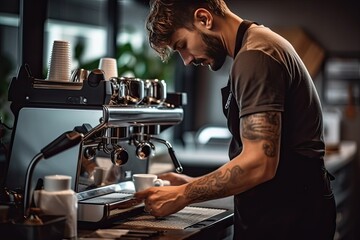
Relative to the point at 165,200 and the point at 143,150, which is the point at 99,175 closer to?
the point at 143,150

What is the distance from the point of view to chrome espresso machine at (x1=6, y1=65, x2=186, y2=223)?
2.13 m

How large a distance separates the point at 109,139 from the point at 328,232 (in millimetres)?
793

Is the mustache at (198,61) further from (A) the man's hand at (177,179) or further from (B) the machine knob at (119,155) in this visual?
(A) the man's hand at (177,179)

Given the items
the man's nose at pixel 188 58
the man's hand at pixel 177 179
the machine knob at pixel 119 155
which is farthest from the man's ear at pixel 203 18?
the man's hand at pixel 177 179

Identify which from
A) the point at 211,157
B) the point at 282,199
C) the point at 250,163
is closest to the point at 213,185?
the point at 250,163

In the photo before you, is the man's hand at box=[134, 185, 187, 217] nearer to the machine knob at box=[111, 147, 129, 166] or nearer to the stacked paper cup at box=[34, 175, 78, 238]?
the machine knob at box=[111, 147, 129, 166]

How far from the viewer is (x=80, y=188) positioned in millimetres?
2279

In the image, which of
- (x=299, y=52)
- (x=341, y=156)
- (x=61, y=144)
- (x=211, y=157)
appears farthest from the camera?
(x=299, y=52)

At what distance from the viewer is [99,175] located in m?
2.46

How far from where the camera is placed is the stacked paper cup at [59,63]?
2365 millimetres

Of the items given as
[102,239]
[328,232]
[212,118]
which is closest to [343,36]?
[212,118]

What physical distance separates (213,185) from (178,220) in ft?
1.05

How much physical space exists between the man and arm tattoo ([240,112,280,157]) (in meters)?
0.02

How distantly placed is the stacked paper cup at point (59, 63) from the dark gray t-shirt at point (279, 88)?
0.62 m
